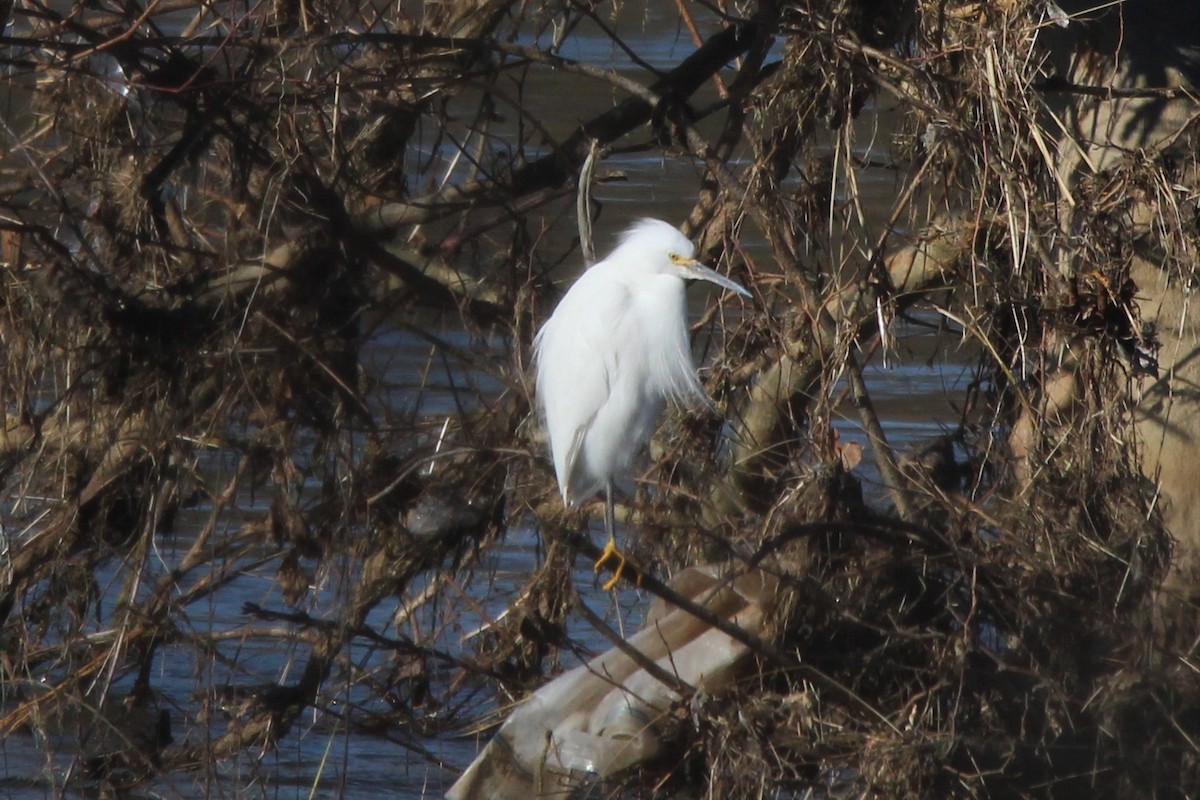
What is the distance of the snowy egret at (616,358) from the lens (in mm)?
3266

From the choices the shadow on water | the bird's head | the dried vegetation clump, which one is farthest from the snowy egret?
the shadow on water

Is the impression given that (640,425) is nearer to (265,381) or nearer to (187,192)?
(265,381)

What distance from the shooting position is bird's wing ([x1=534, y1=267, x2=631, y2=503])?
10.9 feet

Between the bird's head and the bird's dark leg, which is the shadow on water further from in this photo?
the bird's head

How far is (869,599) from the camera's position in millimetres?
3113

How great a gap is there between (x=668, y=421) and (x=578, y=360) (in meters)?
0.59

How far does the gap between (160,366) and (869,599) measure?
1.68m

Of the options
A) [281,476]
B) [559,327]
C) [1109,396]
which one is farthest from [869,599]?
[281,476]

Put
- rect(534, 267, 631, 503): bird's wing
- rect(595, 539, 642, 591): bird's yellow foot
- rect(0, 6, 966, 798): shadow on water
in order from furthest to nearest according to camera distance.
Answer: rect(0, 6, 966, 798): shadow on water, rect(534, 267, 631, 503): bird's wing, rect(595, 539, 642, 591): bird's yellow foot

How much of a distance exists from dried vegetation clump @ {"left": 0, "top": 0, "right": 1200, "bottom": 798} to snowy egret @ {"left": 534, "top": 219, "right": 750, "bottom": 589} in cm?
19

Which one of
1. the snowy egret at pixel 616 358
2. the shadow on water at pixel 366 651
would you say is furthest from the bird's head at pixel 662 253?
the shadow on water at pixel 366 651

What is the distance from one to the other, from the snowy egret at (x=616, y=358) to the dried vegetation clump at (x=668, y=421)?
7.5 inches

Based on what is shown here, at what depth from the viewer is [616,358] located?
11.1 feet

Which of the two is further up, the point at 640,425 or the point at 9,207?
the point at 9,207
